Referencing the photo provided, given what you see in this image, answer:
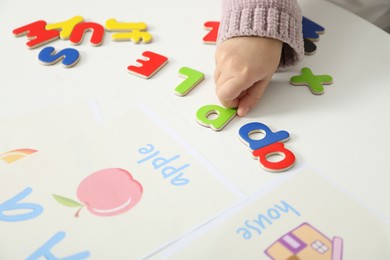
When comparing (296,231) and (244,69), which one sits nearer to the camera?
(296,231)

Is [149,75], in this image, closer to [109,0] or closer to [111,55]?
[111,55]

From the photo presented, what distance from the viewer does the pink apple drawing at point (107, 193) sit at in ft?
1.29

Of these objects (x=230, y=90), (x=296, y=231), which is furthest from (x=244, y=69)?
(x=296, y=231)

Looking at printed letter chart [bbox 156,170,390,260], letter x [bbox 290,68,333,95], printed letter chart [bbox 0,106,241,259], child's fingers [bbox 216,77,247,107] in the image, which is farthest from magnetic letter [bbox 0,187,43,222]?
letter x [bbox 290,68,333,95]

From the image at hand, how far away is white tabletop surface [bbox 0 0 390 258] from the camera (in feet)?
1.43

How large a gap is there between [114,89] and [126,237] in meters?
0.23

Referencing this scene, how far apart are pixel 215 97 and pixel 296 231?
0.22 metres

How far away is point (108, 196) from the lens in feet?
1.33

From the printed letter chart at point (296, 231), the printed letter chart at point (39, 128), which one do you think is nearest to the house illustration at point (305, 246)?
the printed letter chart at point (296, 231)

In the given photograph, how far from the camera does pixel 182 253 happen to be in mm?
353

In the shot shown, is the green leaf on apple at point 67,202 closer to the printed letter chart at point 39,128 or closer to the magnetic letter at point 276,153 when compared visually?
the printed letter chart at point 39,128

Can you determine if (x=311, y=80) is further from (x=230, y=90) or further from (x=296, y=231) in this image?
(x=296, y=231)

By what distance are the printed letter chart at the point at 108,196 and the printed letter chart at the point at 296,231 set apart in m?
0.02

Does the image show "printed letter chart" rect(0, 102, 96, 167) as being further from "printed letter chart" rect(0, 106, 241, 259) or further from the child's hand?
the child's hand
